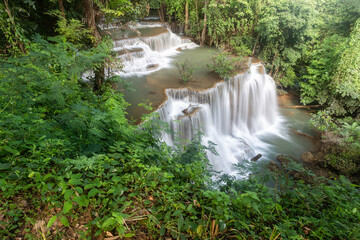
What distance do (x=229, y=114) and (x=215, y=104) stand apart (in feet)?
4.30

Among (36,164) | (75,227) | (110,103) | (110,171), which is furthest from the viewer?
(110,103)

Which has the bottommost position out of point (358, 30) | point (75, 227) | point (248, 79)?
point (248, 79)

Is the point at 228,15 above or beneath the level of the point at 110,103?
above

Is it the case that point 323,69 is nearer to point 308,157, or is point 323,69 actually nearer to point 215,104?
point 308,157

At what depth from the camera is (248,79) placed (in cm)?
1080

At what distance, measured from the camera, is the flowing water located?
7.65 metres

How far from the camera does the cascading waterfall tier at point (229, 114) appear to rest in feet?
24.7

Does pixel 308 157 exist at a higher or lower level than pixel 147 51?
lower

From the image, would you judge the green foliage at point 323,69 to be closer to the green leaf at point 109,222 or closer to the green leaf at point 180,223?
the green leaf at point 180,223

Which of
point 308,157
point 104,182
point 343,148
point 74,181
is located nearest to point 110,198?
point 104,182

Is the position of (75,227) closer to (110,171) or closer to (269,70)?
(110,171)

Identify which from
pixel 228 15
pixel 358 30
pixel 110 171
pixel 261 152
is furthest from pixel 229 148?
pixel 228 15

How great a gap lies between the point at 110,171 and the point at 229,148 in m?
7.29

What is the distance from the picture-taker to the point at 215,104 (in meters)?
8.86
